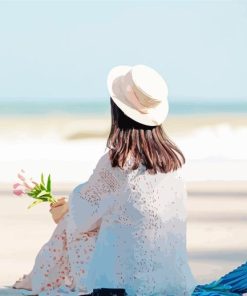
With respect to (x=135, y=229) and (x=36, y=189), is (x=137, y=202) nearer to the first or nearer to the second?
(x=135, y=229)

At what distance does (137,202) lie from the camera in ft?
17.5

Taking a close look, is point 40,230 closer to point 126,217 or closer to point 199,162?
point 126,217

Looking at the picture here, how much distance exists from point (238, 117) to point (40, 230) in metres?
38.1

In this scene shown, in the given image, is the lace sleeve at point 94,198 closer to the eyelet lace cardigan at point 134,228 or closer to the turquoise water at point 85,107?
the eyelet lace cardigan at point 134,228

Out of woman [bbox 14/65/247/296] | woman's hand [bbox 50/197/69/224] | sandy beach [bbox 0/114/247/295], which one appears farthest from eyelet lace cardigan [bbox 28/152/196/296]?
sandy beach [bbox 0/114/247/295]

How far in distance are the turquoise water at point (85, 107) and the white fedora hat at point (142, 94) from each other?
43.0 m

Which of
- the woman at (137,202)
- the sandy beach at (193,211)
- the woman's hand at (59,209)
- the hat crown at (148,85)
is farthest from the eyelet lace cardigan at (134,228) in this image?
the sandy beach at (193,211)

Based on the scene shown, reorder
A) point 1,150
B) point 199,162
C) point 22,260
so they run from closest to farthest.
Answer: point 22,260 < point 199,162 < point 1,150

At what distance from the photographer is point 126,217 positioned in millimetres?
5355

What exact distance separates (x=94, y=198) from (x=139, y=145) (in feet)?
1.11

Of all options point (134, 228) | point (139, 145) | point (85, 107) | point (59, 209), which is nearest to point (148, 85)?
point (139, 145)

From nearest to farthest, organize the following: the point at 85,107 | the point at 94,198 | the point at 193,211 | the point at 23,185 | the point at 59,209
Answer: the point at 94,198, the point at 59,209, the point at 23,185, the point at 193,211, the point at 85,107

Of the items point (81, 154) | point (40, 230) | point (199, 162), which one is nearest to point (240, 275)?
point (40, 230)

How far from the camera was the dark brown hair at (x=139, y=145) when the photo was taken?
530 centimetres
